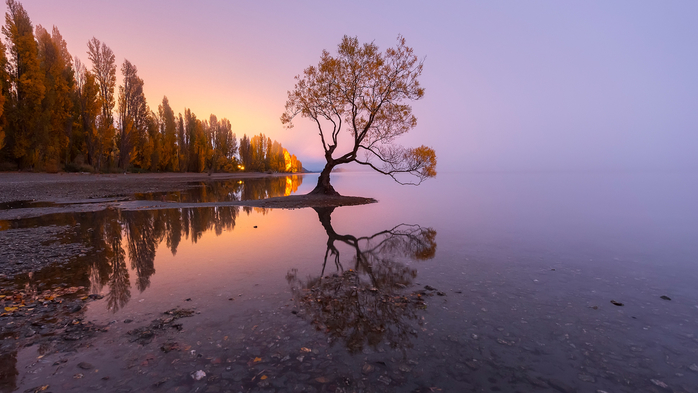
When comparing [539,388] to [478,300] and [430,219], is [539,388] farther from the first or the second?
[430,219]

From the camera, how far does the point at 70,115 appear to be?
42.8 meters

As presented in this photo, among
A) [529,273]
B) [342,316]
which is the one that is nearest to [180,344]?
[342,316]

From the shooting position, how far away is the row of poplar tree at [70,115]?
3678 cm

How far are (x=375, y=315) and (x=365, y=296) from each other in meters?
0.92

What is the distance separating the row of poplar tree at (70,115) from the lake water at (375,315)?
40.6m

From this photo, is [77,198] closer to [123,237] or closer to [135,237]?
[123,237]

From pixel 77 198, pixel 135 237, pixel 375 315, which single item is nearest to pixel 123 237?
pixel 135 237

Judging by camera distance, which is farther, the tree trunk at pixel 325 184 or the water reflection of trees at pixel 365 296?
the tree trunk at pixel 325 184

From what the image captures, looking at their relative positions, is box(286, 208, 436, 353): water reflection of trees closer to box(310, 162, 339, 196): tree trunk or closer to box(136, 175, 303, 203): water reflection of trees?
box(310, 162, 339, 196): tree trunk

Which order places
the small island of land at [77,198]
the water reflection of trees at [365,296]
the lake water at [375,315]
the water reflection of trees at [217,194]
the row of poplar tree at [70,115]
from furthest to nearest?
1. the row of poplar tree at [70,115]
2. the water reflection of trees at [217,194]
3. the small island of land at [77,198]
4. the water reflection of trees at [365,296]
5. the lake water at [375,315]

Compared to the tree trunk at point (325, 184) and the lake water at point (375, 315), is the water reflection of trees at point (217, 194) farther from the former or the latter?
the lake water at point (375, 315)

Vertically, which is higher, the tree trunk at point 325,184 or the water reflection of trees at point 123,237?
the tree trunk at point 325,184

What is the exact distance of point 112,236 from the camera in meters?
11.4

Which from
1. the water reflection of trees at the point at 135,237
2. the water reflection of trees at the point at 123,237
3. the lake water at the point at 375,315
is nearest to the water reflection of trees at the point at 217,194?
the water reflection of trees at the point at 123,237
